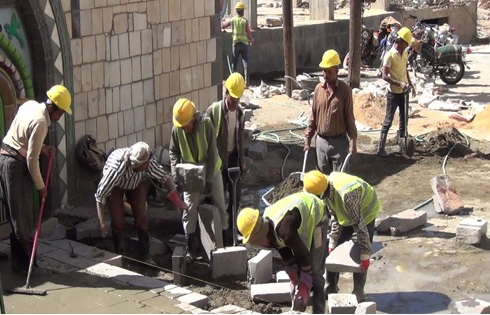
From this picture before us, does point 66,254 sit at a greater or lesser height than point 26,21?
lesser

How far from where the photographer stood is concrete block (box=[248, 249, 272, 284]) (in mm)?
8828

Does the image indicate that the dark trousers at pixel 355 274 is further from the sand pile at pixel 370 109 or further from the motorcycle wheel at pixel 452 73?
the motorcycle wheel at pixel 452 73

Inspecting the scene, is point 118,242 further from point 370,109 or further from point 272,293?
point 370,109

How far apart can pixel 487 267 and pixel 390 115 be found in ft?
15.4

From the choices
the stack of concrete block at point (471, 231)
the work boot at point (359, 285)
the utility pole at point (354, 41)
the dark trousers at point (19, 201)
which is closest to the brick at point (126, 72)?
the dark trousers at point (19, 201)

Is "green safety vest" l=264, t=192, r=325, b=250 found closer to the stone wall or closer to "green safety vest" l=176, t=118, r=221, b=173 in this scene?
"green safety vest" l=176, t=118, r=221, b=173

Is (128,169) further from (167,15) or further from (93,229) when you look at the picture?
(167,15)

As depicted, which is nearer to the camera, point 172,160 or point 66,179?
point 172,160

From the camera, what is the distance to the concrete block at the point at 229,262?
917 cm

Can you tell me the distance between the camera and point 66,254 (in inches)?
368

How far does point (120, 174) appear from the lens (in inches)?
351

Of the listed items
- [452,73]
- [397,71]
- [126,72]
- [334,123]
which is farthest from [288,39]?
[334,123]

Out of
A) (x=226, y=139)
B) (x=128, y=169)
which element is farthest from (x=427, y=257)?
(x=128, y=169)

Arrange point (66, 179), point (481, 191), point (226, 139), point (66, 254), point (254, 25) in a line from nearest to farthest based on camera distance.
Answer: point (66, 254)
point (226, 139)
point (66, 179)
point (481, 191)
point (254, 25)
